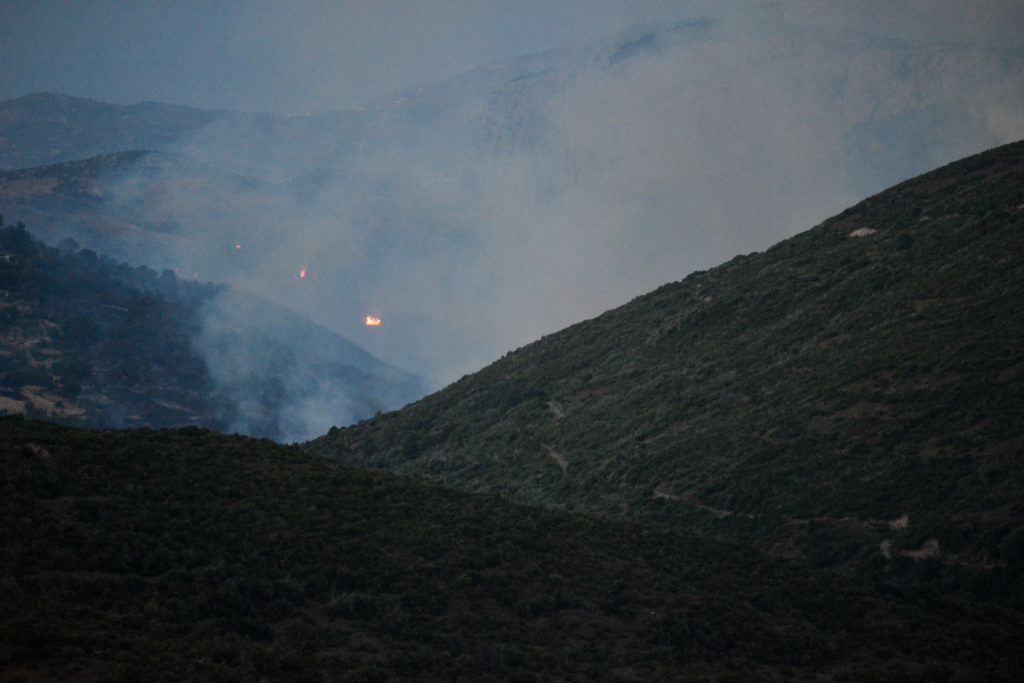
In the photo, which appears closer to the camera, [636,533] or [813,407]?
[636,533]

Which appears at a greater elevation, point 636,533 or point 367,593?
point 367,593

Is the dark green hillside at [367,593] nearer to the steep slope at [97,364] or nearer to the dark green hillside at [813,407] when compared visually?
the dark green hillside at [813,407]

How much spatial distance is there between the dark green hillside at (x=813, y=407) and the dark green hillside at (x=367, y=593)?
476 centimetres

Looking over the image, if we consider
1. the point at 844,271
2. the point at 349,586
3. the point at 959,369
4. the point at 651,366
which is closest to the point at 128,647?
the point at 349,586

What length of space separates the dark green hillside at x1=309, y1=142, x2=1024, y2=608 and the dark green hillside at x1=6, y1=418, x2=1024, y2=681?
4.76m

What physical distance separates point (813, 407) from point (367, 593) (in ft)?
93.2

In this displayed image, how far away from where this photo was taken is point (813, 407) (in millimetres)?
42844

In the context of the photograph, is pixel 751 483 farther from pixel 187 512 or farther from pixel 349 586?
pixel 187 512

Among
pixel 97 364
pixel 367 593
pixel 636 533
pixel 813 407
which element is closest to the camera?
pixel 367 593

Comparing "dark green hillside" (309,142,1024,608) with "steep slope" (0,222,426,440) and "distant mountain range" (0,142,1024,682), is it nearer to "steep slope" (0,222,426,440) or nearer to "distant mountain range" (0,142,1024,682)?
"distant mountain range" (0,142,1024,682)

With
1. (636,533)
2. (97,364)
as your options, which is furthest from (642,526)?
(97,364)

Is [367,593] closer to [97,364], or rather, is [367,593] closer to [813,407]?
[813,407]

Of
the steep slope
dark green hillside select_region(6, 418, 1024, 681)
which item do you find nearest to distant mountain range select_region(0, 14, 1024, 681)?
dark green hillside select_region(6, 418, 1024, 681)

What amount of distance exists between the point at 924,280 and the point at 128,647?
163 ft
